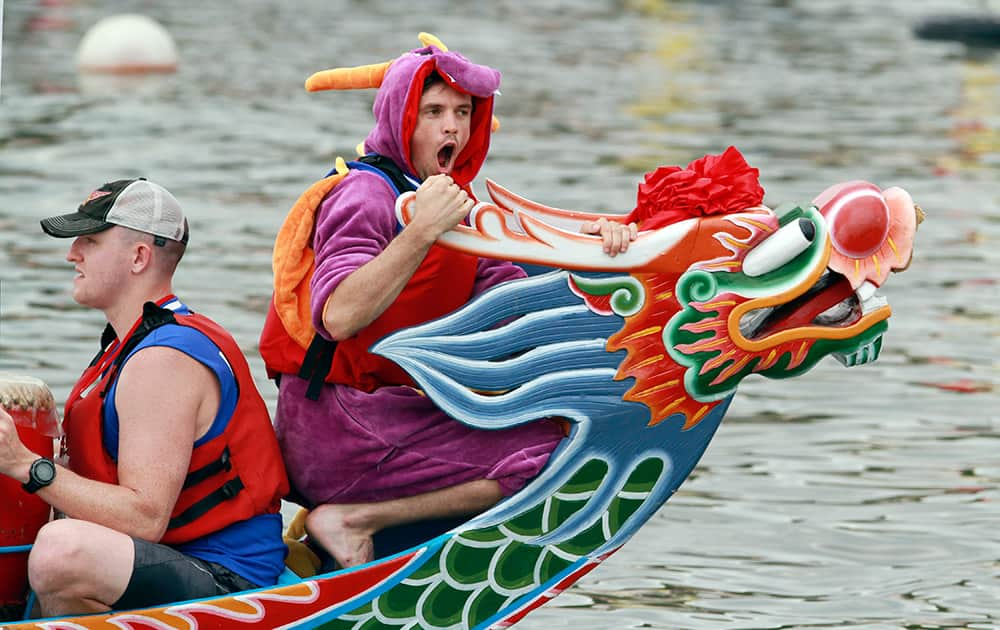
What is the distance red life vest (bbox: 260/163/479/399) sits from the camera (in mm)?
4793

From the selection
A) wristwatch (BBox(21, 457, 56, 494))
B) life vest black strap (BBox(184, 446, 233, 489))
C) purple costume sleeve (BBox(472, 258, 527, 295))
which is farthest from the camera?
purple costume sleeve (BBox(472, 258, 527, 295))

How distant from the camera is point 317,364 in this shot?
4.86 metres

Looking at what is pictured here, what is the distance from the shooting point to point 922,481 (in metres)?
8.29

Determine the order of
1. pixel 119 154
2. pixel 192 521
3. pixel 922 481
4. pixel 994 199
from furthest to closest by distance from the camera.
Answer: pixel 119 154
pixel 994 199
pixel 922 481
pixel 192 521

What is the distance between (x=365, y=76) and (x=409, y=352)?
2.63ft

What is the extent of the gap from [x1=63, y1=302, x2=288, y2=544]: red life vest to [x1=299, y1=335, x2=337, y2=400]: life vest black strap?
0.16 m

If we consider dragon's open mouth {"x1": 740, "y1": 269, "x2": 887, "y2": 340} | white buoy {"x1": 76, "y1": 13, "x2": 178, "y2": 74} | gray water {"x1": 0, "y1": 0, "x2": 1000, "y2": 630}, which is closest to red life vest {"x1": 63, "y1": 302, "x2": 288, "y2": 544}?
dragon's open mouth {"x1": 740, "y1": 269, "x2": 887, "y2": 340}

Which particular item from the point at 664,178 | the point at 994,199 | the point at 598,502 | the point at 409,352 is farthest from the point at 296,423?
the point at 994,199

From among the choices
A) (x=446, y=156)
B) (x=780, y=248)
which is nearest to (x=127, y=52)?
(x=446, y=156)

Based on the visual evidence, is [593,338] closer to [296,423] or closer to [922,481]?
[296,423]

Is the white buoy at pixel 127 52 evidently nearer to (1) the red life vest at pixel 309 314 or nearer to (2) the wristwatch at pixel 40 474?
(1) the red life vest at pixel 309 314

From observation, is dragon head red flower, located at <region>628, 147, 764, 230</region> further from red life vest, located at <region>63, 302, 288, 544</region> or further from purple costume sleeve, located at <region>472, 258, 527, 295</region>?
red life vest, located at <region>63, 302, 288, 544</region>

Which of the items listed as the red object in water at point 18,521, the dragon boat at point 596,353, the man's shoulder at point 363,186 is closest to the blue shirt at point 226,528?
the dragon boat at point 596,353

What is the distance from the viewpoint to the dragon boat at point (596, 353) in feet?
15.3
